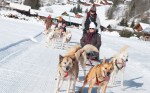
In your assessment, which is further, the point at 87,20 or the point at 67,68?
the point at 87,20

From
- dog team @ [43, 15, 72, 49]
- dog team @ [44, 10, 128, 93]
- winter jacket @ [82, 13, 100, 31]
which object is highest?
winter jacket @ [82, 13, 100, 31]

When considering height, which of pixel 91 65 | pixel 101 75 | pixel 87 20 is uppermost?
pixel 87 20

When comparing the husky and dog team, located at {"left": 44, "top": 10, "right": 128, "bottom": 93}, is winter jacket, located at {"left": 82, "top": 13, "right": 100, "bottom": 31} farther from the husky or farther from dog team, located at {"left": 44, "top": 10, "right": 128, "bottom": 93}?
the husky

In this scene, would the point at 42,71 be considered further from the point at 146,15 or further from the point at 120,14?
the point at 120,14

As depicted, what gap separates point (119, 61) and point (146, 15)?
283 feet

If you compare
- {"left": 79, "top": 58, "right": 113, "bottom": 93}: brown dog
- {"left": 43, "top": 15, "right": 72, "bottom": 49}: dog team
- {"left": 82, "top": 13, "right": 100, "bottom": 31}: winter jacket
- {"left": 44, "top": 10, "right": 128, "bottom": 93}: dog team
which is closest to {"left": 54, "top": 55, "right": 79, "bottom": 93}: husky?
{"left": 44, "top": 10, "right": 128, "bottom": 93}: dog team

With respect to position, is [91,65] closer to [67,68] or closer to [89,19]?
[89,19]

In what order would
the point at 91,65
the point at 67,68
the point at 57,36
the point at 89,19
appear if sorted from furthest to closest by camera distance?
the point at 57,36
the point at 89,19
the point at 91,65
the point at 67,68

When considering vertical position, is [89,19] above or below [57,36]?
above

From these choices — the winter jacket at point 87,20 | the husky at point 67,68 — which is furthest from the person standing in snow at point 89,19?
the husky at point 67,68

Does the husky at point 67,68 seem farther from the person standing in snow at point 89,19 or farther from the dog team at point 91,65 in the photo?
the person standing in snow at point 89,19

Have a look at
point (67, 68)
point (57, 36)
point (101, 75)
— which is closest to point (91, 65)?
point (101, 75)

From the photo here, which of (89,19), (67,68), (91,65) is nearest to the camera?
(67,68)

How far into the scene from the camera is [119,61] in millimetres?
7258
